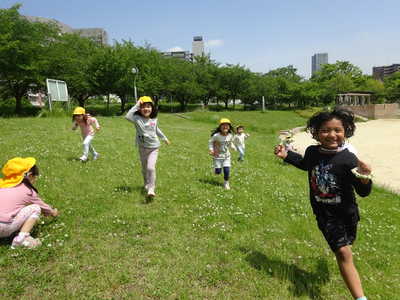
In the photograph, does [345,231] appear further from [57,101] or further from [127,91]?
[127,91]

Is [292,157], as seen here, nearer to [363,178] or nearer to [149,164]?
[363,178]

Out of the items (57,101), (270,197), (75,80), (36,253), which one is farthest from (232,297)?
(75,80)

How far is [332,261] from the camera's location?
5035 mm

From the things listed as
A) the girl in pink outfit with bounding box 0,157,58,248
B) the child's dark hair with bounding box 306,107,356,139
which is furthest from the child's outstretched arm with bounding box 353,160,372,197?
the girl in pink outfit with bounding box 0,157,58,248

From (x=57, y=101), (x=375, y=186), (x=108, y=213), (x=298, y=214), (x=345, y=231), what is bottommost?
(x=375, y=186)

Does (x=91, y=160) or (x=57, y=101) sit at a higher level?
(x=57, y=101)

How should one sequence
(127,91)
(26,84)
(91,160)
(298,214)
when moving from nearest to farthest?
(298,214) < (91,160) < (26,84) < (127,91)

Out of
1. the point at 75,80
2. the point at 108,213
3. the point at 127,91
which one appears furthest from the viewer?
the point at 127,91

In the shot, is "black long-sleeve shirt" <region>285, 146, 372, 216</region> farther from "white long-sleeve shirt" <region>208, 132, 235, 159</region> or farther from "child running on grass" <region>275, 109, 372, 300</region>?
"white long-sleeve shirt" <region>208, 132, 235, 159</region>

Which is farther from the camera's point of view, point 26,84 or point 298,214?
point 26,84

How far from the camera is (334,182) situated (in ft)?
13.1

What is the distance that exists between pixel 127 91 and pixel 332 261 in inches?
1905

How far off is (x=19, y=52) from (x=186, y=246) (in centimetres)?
3940

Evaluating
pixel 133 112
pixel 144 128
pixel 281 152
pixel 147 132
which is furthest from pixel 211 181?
pixel 281 152
